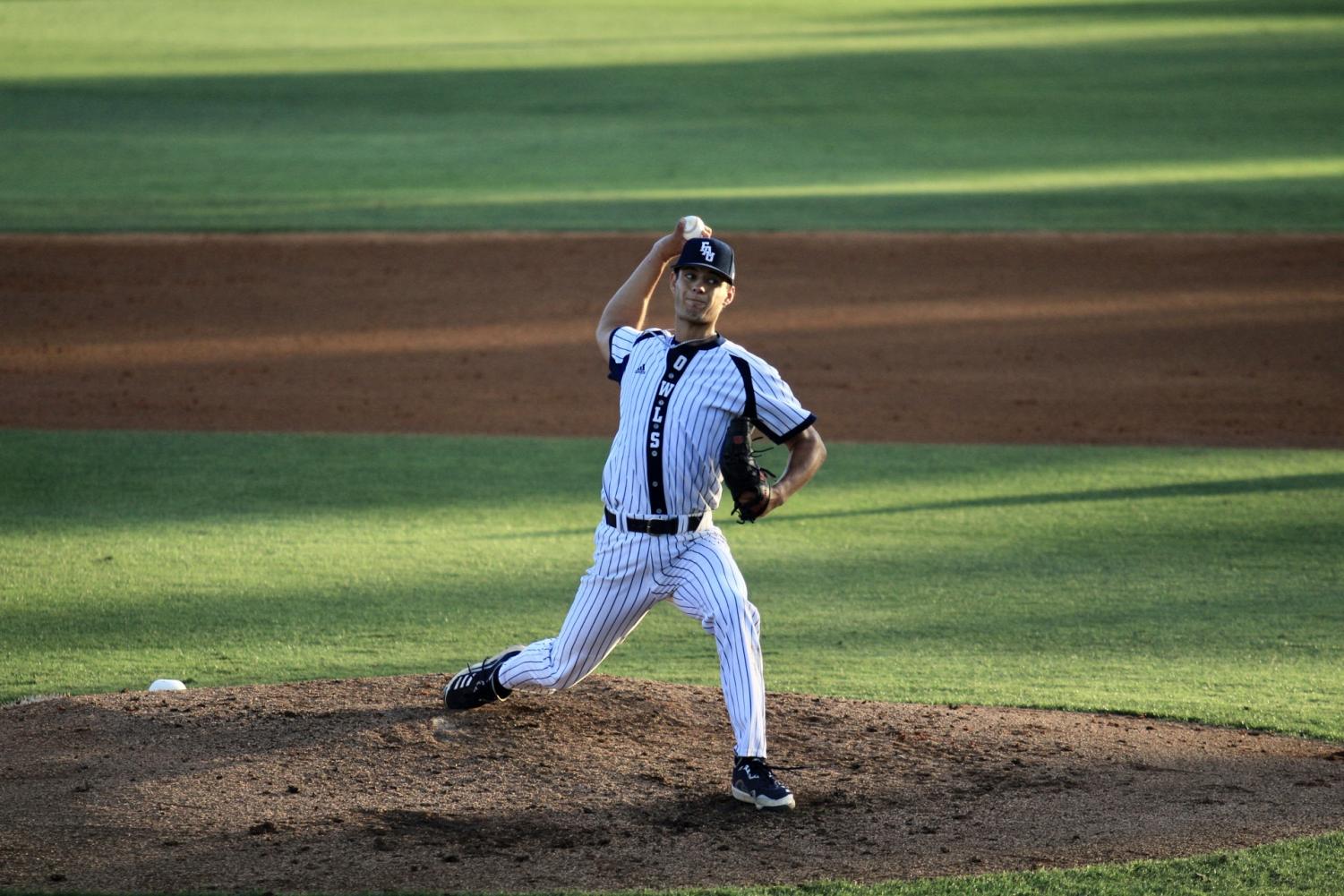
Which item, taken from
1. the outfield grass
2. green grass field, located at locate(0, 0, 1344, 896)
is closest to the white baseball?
green grass field, located at locate(0, 0, 1344, 896)

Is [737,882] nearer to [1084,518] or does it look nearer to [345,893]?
[345,893]

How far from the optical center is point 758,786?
5055mm

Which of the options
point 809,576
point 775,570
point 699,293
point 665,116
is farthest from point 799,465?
point 665,116

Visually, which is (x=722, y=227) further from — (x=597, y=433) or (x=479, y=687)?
(x=479, y=687)

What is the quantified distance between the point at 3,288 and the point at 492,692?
13.2 meters

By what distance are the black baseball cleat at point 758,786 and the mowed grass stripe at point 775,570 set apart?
1593mm

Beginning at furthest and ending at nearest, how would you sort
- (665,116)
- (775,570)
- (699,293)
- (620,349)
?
(665,116), (775,570), (620,349), (699,293)

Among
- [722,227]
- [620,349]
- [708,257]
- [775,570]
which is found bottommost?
[775,570]

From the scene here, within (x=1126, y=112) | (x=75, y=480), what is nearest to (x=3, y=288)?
(x=75, y=480)

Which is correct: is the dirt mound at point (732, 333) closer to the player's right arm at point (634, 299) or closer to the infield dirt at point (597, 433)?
the infield dirt at point (597, 433)

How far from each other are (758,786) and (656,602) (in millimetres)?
723

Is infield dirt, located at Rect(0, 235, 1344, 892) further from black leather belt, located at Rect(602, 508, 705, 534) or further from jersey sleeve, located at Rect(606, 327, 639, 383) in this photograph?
jersey sleeve, located at Rect(606, 327, 639, 383)

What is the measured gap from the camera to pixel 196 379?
14.3 meters

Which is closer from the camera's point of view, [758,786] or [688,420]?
[758,786]
